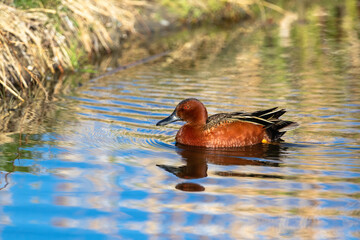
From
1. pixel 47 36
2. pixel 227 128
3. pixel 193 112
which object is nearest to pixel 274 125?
pixel 227 128

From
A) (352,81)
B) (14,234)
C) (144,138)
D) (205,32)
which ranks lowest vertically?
(14,234)

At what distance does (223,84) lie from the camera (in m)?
11.5

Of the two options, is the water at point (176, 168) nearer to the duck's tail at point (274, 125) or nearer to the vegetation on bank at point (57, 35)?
the duck's tail at point (274, 125)

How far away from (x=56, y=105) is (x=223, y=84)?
9.67ft

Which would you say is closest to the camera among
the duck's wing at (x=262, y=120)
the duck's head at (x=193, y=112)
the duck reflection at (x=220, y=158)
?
the duck reflection at (x=220, y=158)

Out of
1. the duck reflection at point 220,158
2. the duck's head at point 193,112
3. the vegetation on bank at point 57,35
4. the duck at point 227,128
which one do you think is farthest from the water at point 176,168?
the vegetation on bank at point 57,35

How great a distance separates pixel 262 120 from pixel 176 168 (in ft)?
5.06

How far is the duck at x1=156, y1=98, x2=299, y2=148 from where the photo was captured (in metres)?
7.82

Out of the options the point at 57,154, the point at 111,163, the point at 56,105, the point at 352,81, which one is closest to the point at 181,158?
the point at 111,163

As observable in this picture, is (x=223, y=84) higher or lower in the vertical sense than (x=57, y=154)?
higher

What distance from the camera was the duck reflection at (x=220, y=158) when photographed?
666 centimetres

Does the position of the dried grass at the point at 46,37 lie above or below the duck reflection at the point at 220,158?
above

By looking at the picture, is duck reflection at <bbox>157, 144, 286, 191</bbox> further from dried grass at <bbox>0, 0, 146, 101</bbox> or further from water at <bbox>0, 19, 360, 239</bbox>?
dried grass at <bbox>0, 0, 146, 101</bbox>

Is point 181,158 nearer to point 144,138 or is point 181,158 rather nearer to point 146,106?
point 144,138
